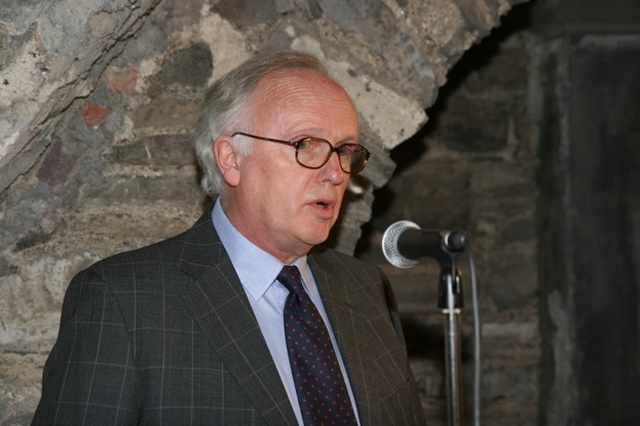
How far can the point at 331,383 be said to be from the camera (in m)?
2.19

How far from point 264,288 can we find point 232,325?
14 cm

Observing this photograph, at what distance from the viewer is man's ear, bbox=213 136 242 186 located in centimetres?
229

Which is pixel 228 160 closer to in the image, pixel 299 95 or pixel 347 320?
pixel 299 95

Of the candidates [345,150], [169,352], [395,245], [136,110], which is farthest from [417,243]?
[136,110]

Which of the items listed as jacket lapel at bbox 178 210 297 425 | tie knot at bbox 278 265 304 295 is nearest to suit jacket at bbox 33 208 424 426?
jacket lapel at bbox 178 210 297 425

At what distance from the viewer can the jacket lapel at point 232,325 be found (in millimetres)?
2064

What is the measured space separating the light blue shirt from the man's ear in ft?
0.34

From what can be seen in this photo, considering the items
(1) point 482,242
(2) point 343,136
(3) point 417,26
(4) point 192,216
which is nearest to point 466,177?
(1) point 482,242

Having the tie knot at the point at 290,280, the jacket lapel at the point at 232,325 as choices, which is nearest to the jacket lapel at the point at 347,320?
the tie knot at the point at 290,280

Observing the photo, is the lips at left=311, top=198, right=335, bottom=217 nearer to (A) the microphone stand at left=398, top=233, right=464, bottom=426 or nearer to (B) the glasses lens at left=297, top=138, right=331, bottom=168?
(B) the glasses lens at left=297, top=138, right=331, bottom=168

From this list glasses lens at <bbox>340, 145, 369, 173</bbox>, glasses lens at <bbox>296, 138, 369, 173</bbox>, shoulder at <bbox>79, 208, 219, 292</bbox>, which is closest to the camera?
shoulder at <bbox>79, 208, 219, 292</bbox>

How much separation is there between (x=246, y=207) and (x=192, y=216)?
521 mm

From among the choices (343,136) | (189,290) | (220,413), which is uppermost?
(343,136)

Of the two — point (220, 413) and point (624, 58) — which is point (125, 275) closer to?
point (220, 413)
